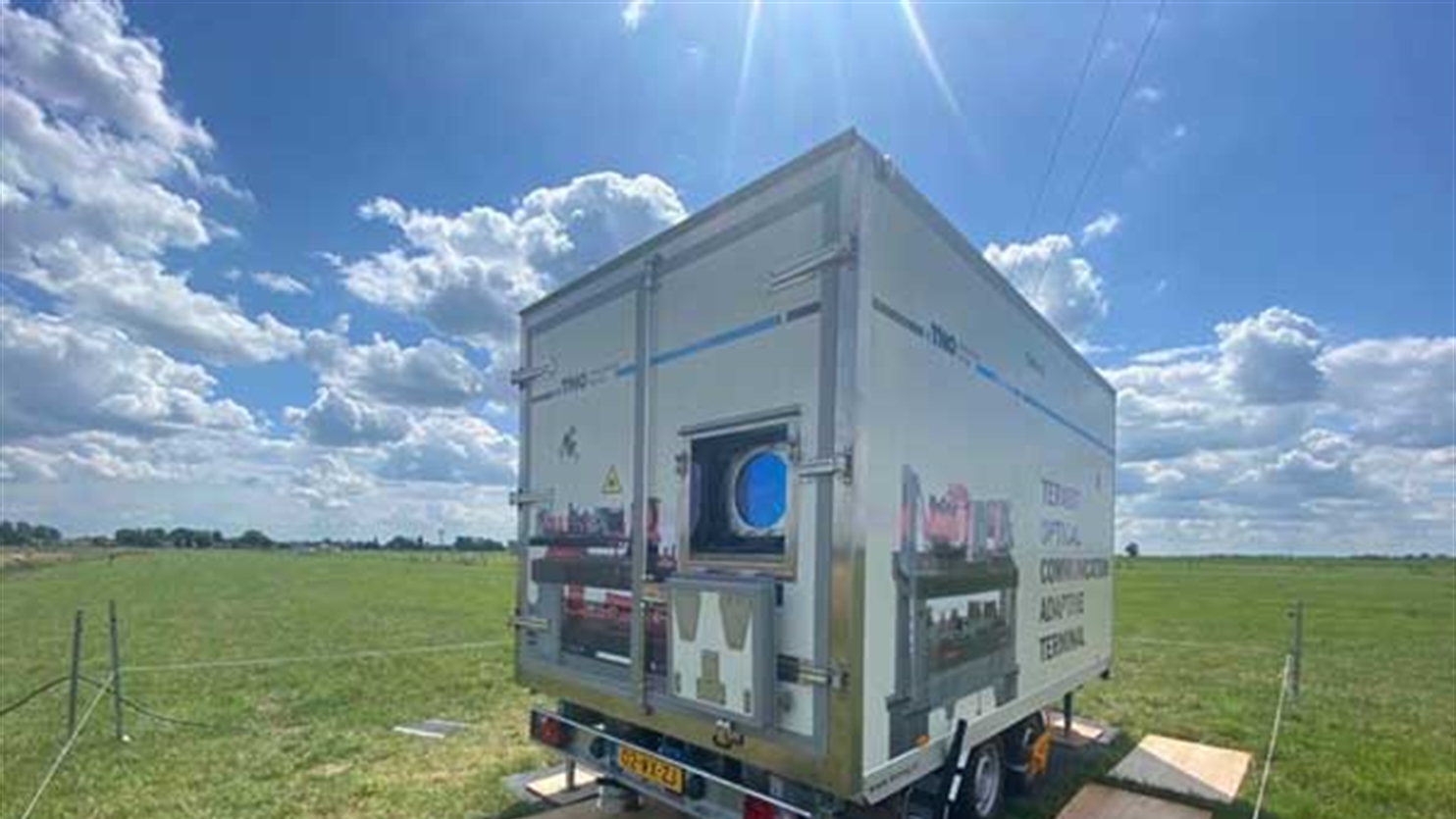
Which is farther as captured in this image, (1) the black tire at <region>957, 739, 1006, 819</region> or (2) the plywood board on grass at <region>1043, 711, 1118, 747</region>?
(2) the plywood board on grass at <region>1043, 711, 1118, 747</region>

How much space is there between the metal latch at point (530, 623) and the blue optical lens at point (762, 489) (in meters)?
1.91

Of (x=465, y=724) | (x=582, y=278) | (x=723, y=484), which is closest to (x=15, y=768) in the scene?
(x=465, y=724)

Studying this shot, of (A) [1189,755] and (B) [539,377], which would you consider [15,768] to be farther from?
(A) [1189,755]

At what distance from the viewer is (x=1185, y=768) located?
7172 mm

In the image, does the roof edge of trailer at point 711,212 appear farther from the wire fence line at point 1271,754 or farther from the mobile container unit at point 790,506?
the wire fence line at point 1271,754

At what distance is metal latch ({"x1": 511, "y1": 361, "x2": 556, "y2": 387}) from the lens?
210 inches

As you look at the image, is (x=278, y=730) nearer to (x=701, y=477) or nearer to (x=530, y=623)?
(x=530, y=623)

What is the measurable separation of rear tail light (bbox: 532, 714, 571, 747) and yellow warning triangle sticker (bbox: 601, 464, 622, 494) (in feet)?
4.87

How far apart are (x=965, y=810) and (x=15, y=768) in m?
7.65

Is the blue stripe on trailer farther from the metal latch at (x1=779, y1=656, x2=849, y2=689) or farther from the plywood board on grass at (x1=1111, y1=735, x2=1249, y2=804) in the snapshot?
the plywood board on grass at (x1=1111, y1=735, x2=1249, y2=804)

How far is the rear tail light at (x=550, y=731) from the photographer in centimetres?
496

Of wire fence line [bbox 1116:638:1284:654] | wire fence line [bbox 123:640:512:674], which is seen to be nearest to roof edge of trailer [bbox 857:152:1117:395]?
wire fence line [bbox 123:640:512:674]

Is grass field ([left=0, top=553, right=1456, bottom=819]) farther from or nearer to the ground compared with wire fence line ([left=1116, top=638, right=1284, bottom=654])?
farther from the ground

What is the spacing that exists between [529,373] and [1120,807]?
525cm
